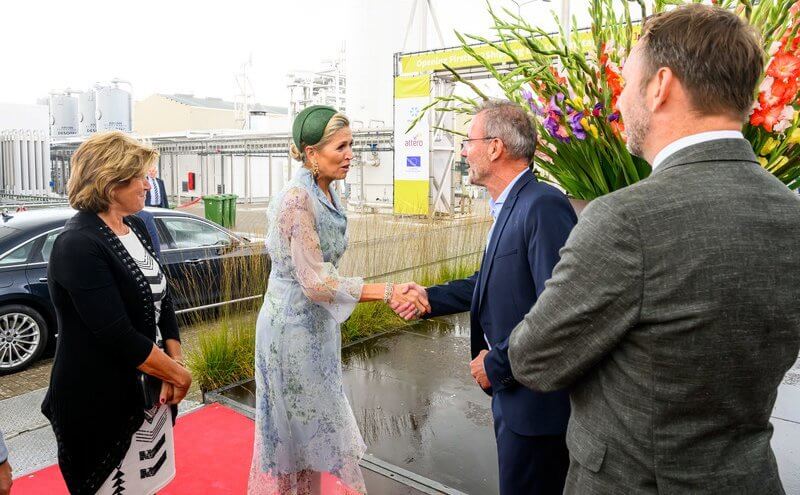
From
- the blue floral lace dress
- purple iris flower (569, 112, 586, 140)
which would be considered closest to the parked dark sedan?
the blue floral lace dress

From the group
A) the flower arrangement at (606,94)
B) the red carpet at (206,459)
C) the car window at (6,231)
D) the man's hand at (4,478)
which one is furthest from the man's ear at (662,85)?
the car window at (6,231)

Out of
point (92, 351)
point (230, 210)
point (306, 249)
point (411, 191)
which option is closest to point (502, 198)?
point (306, 249)

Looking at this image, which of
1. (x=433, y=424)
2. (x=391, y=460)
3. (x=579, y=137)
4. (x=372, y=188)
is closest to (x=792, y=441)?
(x=433, y=424)

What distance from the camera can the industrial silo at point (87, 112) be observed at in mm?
33656

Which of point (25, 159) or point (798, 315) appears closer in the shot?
point (798, 315)

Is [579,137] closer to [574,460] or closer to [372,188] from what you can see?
[574,460]

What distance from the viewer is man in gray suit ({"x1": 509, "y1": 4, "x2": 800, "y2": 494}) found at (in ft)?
3.59

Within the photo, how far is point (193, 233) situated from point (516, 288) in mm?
6665

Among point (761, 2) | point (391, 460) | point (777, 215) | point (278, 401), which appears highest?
point (761, 2)

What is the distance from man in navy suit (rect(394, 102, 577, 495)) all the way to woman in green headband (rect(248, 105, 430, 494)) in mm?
729

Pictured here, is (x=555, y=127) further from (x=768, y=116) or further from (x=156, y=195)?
(x=156, y=195)

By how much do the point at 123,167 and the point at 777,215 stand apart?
222 centimetres

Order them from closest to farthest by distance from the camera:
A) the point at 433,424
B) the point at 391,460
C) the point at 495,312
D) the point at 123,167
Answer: the point at 495,312 < the point at 123,167 < the point at 391,460 < the point at 433,424

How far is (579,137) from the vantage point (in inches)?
73.7
